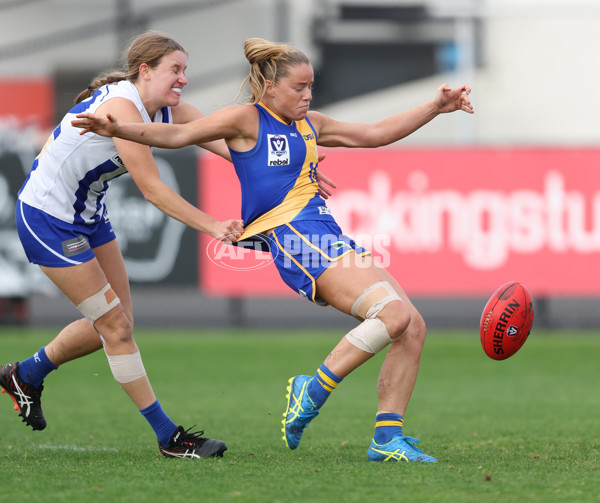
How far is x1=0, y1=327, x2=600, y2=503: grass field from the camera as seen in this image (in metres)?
3.79

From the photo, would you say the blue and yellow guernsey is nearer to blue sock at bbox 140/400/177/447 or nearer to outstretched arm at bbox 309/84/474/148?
outstretched arm at bbox 309/84/474/148

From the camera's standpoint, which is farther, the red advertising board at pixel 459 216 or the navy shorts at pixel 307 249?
the red advertising board at pixel 459 216

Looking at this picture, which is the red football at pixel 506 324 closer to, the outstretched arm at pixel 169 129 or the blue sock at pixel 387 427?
the blue sock at pixel 387 427

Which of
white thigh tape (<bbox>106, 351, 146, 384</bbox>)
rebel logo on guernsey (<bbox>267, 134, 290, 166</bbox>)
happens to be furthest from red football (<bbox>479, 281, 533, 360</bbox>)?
white thigh tape (<bbox>106, 351, 146, 384</bbox>)

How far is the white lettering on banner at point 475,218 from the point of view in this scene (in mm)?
11016

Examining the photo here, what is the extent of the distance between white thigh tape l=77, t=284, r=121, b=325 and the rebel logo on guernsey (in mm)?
1060

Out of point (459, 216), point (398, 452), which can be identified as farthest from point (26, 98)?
point (398, 452)

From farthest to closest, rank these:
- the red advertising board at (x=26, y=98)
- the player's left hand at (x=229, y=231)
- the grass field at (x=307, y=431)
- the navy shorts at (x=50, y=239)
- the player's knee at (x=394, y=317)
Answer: the red advertising board at (x=26, y=98) < the navy shorts at (x=50, y=239) < the player's knee at (x=394, y=317) < the player's left hand at (x=229, y=231) < the grass field at (x=307, y=431)

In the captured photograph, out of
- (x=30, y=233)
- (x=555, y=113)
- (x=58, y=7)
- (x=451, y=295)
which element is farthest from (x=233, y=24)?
(x=30, y=233)

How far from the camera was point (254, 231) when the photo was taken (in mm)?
4594

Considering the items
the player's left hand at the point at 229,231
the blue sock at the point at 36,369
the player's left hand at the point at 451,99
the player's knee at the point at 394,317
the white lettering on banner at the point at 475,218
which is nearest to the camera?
the player's left hand at the point at 229,231

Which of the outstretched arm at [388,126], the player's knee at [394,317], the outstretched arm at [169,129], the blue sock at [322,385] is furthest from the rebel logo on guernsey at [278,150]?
the blue sock at [322,385]

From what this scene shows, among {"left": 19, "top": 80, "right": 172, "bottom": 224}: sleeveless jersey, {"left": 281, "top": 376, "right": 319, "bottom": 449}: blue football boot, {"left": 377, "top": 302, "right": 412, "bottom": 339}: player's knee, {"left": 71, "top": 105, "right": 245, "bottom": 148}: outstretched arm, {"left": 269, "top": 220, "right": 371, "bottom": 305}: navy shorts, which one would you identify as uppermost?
{"left": 71, "top": 105, "right": 245, "bottom": 148}: outstretched arm

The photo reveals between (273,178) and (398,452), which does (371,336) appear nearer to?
(398,452)
